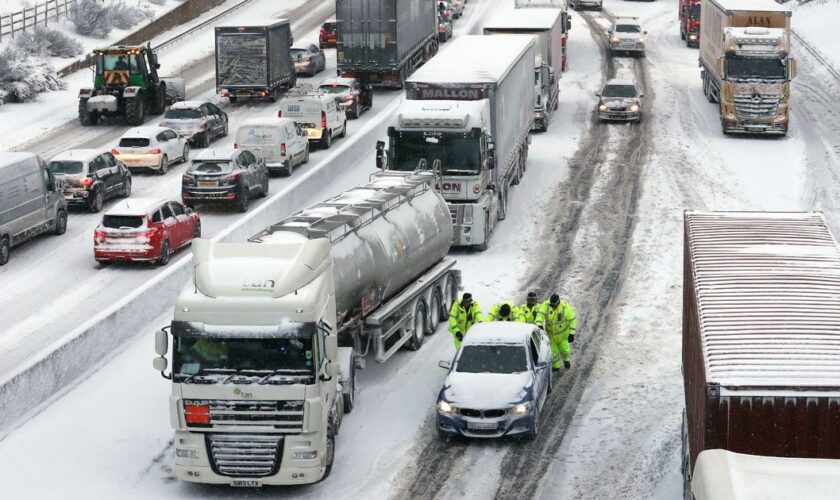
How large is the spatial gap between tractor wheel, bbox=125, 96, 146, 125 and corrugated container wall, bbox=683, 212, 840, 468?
2963 centimetres

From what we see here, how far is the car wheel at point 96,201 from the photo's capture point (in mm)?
35844

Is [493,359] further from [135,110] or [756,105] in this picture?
[135,110]

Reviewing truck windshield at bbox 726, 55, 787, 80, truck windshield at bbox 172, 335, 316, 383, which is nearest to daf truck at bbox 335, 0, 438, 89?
truck windshield at bbox 726, 55, 787, 80

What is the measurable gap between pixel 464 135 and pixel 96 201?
34.3ft

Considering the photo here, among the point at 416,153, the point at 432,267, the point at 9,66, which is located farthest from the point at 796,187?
the point at 9,66

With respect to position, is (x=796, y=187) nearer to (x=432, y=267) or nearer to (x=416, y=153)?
(x=416, y=153)

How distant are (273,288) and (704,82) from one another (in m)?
37.0

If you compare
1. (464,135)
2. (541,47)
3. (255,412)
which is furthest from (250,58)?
(255,412)

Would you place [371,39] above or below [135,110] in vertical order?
above

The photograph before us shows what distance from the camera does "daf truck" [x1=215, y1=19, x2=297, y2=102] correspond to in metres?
49.2

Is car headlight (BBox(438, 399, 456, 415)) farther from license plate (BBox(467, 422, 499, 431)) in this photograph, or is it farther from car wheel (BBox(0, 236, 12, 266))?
car wheel (BBox(0, 236, 12, 266))

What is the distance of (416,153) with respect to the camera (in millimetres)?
31391

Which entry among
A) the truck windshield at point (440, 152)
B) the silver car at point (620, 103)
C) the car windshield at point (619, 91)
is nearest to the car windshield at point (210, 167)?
the truck windshield at point (440, 152)

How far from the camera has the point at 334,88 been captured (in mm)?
48625
